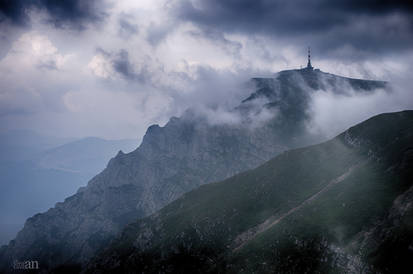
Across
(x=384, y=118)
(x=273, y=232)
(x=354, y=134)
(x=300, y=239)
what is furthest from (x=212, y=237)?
(x=384, y=118)

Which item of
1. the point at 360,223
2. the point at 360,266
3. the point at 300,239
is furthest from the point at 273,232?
the point at 360,266

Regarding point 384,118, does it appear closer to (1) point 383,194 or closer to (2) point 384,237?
(1) point 383,194

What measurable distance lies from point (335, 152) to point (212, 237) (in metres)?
83.2

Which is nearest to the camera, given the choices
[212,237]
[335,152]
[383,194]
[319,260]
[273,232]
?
[319,260]

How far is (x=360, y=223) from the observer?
124 m

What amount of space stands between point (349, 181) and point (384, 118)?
2434 inches

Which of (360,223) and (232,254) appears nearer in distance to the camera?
(360,223)

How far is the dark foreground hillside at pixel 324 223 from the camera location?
370 ft

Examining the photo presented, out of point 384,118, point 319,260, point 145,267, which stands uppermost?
point 384,118

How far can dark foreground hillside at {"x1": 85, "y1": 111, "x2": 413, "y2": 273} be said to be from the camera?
11262 centimetres

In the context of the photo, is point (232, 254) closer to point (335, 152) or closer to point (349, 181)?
point (349, 181)

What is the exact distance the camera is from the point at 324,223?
134375 millimetres

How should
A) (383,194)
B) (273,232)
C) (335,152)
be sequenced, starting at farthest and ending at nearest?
1. (335,152)
2. (273,232)
3. (383,194)

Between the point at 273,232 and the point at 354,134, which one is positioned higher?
the point at 354,134
